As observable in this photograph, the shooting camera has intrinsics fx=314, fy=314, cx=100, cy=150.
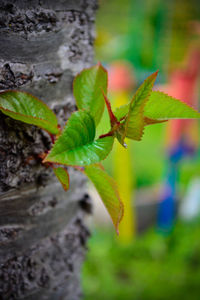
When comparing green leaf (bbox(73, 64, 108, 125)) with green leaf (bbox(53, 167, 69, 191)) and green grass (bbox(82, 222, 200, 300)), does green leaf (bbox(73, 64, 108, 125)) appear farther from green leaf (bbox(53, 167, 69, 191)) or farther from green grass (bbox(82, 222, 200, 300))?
green grass (bbox(82, 222, 200, 300))

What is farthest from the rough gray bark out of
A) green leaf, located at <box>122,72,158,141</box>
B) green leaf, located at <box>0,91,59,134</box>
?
green leaf, located at <box>122,72,158,141</box>

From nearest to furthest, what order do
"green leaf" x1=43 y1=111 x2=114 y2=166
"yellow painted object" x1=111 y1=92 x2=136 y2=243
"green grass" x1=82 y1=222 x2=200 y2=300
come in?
"green leaf" x1=43 y1=111 x2=114 y2=166, "green grass" x1=82 y1=222 x2=200 y2=300, "yellow painted object" x1=111 y1=92 x2=136 y2=243

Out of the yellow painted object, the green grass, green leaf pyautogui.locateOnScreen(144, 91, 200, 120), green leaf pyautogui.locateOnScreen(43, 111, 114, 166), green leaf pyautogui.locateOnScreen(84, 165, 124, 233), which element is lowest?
the green grass

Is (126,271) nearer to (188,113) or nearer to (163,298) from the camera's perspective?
(163,298)

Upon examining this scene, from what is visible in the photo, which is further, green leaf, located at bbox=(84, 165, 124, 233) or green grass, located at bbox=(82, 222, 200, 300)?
green grass, located at bbox=(82, 222, 200, 300)

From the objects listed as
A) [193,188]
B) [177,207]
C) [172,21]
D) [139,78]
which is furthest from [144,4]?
[177,207]

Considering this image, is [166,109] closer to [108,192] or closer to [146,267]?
[108,192]

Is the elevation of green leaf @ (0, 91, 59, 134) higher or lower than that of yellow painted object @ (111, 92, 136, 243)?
higher
